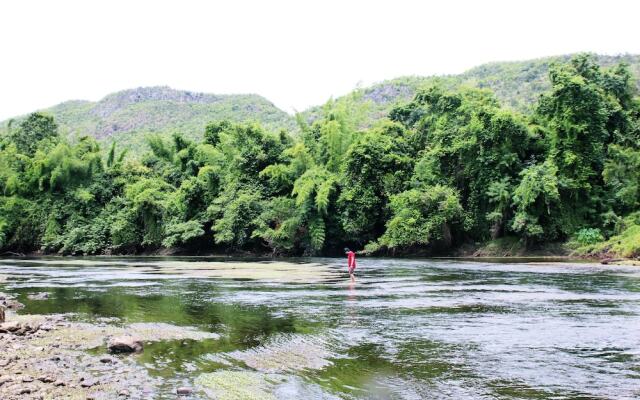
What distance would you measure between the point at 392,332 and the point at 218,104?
116 meters

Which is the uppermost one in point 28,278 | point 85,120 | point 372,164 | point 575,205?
point 85,120

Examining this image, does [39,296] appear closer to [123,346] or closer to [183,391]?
[123,346]

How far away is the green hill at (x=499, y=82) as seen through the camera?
85.6 m

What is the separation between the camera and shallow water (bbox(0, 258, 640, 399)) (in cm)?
897

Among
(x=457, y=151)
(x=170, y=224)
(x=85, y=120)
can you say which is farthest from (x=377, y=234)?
(x=85, y=120)

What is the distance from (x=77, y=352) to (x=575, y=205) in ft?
130

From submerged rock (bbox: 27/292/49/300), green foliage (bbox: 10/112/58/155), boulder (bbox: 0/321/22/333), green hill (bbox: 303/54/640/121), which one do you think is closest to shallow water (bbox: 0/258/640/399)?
submerged rock (bbox: 27/292/49/300)

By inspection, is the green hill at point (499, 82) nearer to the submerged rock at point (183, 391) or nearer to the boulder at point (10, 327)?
the boulder at point (10, 327)

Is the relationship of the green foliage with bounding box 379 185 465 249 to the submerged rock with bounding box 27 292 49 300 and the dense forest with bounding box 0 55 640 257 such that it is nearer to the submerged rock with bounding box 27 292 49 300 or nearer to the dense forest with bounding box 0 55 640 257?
the dense forest with bounding box 0 55 640 257

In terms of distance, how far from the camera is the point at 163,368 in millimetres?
9984

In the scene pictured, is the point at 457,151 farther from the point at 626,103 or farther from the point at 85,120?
the point at 85,120

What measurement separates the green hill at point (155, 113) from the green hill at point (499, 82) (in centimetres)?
1664

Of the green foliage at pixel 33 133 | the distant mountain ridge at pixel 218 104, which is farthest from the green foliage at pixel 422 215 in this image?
the green foliage at pixel 33 133

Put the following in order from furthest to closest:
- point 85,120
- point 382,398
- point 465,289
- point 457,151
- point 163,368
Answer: point 85,120 < point 457,151 < point 465,289 < point 163,368 < point 382,398
